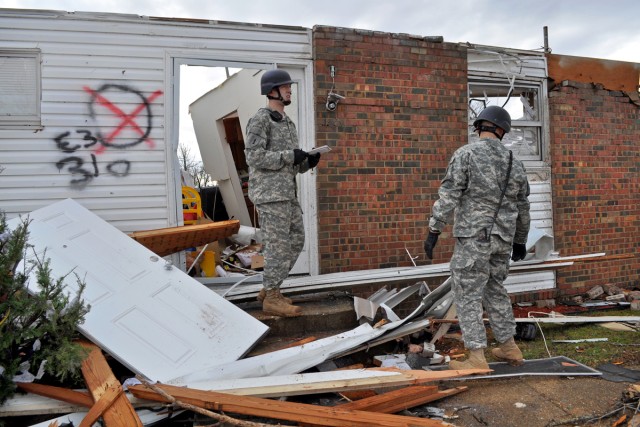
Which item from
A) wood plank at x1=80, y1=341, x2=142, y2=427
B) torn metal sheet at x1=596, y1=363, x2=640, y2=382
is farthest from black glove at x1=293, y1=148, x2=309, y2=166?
torn metal sheet at x1=596, y1=363, x2=640, y2=382

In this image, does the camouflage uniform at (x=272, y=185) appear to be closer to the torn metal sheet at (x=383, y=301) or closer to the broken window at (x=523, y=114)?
the torn metal sheet at (x=383, y=301)

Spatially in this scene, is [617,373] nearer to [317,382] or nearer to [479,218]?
[479,218]

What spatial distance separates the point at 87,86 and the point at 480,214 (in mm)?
4104

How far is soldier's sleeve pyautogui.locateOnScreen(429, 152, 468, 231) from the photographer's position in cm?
396

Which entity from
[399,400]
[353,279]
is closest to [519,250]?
[353,279]

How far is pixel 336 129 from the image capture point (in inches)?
234

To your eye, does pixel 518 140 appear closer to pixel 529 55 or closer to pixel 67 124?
pixel 529 55

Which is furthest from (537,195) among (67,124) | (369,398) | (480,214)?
(67,124)

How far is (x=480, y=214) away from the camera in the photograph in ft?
13.1

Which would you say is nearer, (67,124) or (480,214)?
(480,214)

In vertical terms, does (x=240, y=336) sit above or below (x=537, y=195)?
below

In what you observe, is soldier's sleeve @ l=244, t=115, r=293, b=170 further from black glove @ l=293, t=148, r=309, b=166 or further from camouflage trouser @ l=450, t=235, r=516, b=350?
camouflage trouser @ l=450, t=235, r=516, b=350

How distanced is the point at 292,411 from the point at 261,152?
225 cm

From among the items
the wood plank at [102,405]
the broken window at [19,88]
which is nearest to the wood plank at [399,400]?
the wood plank at [102,405]
